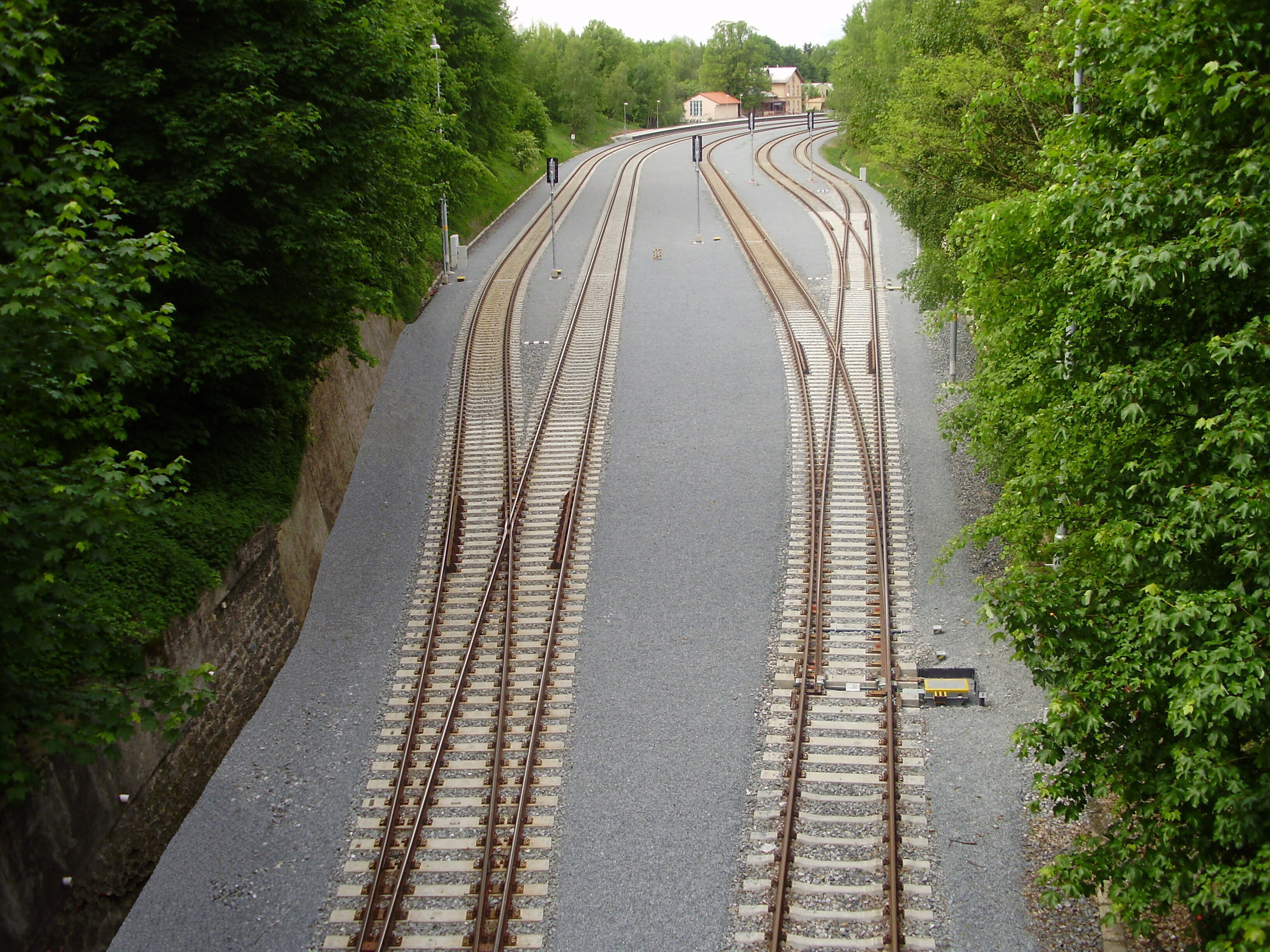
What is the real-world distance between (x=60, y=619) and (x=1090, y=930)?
31.9 ft

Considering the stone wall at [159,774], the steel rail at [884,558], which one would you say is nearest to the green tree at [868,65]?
the steel rail at [884,558]

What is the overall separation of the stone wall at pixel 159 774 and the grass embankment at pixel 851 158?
2552 centimetres

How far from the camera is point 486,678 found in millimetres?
13484

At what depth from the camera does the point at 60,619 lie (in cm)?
859

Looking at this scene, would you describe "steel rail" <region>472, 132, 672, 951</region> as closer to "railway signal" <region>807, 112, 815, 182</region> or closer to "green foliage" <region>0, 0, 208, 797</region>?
"green foliage" <region>0, 0, 208, 797</region>

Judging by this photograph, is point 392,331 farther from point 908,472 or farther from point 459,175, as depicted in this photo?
point 908,472

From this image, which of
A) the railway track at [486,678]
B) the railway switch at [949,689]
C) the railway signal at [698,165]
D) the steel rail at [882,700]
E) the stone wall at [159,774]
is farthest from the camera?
the railway signal at [698,165]

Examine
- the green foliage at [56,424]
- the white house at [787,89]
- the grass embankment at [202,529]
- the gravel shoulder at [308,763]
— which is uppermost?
the white house at [787,89]

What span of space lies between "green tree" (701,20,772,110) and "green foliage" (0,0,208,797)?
109380mm

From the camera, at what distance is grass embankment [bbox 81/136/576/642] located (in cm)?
1148

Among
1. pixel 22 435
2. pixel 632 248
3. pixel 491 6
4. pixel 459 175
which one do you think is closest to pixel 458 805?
pixel 22 435

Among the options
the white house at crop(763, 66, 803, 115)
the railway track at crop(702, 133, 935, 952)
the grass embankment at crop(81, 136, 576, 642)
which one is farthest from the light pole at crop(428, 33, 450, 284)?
the white house at crop(763, 66, 803, 115)

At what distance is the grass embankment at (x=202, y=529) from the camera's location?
11484 millimetres

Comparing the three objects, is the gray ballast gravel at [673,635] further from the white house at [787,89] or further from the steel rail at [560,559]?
the white house at [787,89]
